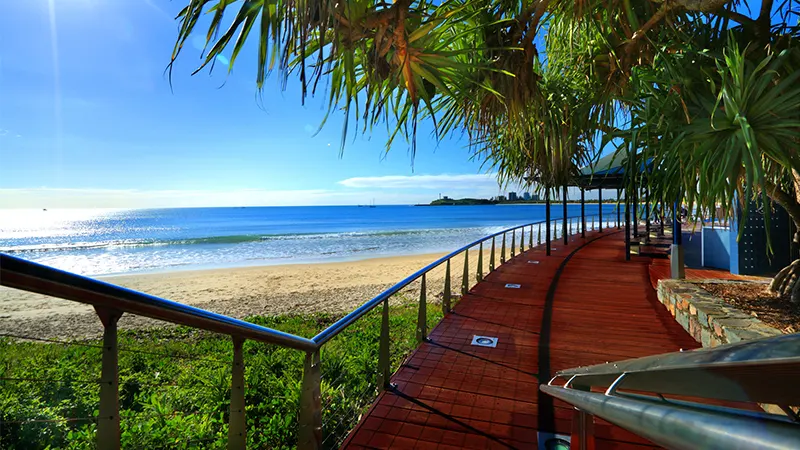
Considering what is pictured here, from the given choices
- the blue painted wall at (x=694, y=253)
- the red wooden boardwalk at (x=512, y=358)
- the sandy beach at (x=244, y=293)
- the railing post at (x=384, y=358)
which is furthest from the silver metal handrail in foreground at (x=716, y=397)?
the sandy beach at (x=244, y=293)

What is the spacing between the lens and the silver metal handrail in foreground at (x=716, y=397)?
1.06 feet

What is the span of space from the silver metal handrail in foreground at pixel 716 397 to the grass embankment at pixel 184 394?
4.01 feet

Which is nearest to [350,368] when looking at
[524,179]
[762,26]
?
Result: [762,26]

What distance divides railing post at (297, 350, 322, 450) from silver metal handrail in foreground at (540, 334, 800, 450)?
1.22 metres

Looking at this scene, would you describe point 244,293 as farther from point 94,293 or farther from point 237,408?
point 94,293

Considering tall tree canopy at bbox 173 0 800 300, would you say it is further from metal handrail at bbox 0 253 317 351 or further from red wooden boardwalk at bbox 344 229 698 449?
red wooden boardwalk at bbox 344 229 698 449

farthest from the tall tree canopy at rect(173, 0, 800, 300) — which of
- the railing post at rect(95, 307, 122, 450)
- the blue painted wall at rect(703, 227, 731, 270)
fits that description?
the blue painted wall at rect(703, 227, 731, 270)

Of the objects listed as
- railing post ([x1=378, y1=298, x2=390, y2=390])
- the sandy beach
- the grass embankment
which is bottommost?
the sandy beach

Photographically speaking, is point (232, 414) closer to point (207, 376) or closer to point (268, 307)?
point (207, 376)

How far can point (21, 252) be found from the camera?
24.8m

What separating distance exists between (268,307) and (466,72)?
9241mm

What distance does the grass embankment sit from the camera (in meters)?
2.58

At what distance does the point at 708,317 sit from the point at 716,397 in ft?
11.4

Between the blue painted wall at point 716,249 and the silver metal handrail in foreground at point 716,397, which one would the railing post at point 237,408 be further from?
the blue painted wall at point 716,249
